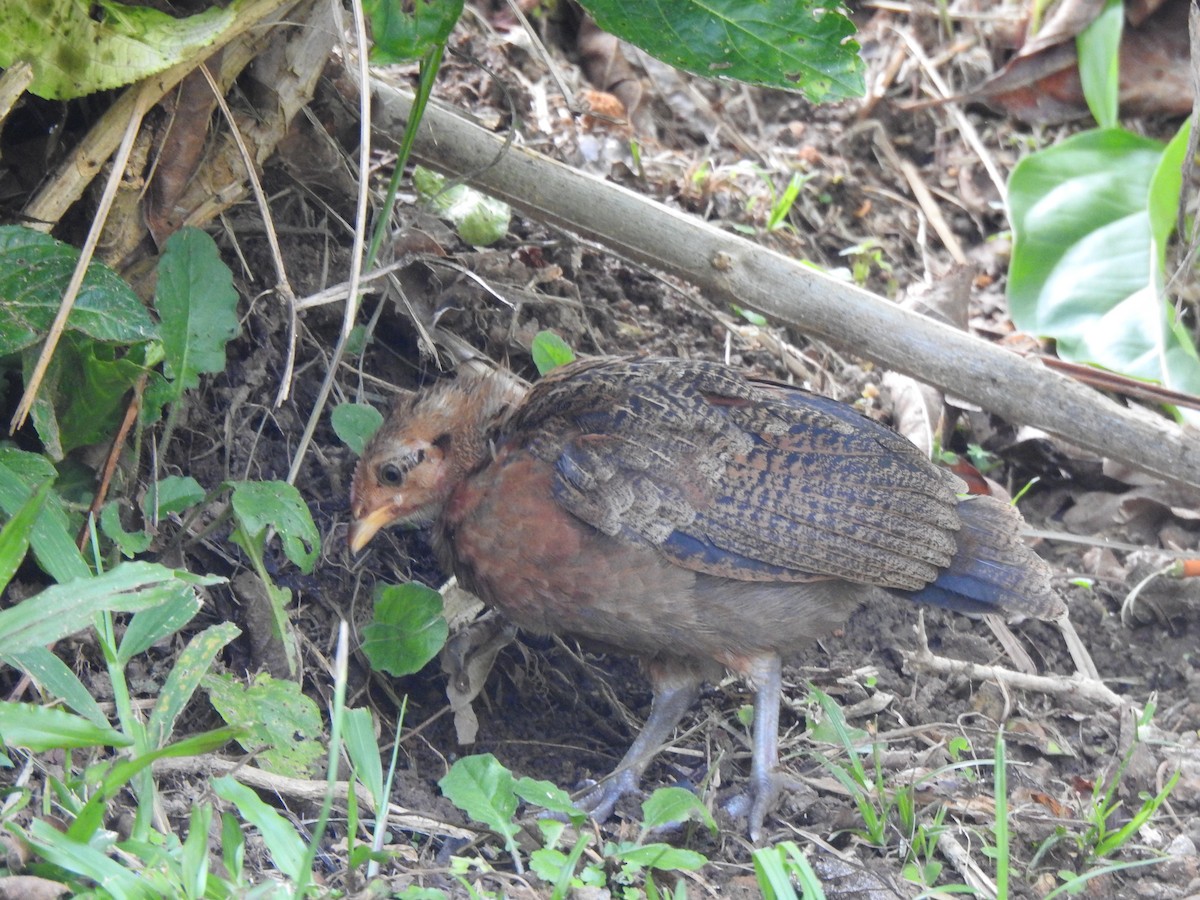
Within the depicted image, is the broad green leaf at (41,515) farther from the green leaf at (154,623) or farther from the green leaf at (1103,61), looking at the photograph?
the green leaf at (1103,61)

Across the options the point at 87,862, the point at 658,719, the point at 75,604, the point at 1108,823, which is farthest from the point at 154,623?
the point at 1108,823

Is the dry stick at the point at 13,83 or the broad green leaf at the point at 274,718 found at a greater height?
the dry stick at the point at 13,83

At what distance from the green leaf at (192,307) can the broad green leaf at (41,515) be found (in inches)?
18.3

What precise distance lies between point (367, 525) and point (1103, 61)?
4111 millimetres

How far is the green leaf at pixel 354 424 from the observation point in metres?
3.93

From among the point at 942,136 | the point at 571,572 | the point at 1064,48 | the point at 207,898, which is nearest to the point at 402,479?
the point at 571,572

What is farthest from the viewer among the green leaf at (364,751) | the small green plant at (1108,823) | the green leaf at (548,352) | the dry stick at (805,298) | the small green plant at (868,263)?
the small green plant at (868,263)

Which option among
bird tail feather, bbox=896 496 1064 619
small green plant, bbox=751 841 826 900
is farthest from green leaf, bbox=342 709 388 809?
bird tail feather, bbox=896 496 1064 619

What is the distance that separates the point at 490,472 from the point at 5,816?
176 cm

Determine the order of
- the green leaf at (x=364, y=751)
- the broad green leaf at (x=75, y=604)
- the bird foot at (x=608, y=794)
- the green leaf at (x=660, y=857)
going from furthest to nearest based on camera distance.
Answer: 1. the bird foot at (x=608, y=794)
2. the green leaf at (x=660, y=857)
3. the green leaf at (x=364, y=751)
4. the broad green leaf at (x=75, y=604)

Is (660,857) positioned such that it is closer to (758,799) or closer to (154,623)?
(758,799)

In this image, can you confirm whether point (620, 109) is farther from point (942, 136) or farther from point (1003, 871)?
point (1003, 871)


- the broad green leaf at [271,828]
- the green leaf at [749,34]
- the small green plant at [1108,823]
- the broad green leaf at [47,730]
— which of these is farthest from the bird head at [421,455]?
the small green plant at [1108,823]

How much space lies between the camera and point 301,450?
3709 millimetres
